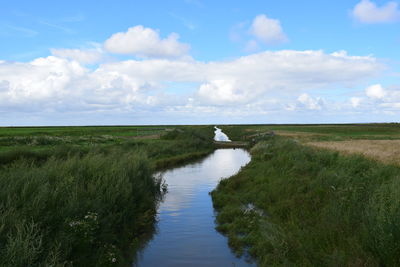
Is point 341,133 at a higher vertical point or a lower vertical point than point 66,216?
higher

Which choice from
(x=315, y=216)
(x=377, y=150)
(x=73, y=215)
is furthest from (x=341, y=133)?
(x=73, y=215)

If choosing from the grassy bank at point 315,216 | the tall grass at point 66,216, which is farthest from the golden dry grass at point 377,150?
the tall grass at point 66,216

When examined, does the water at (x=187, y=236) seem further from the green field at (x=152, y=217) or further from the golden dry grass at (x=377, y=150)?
the golden dry grass at (x=377, y=150)

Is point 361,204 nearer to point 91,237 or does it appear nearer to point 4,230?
point 91,237

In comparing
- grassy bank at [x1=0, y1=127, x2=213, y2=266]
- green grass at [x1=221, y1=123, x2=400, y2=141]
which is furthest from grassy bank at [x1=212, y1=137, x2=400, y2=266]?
green grass at [x1=221, y1=123, x2=400, y2=141]

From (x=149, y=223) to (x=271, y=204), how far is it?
5.78 metres

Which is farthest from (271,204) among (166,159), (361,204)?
(166,159)

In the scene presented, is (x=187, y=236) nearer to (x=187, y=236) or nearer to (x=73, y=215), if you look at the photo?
(x=187, y=236)

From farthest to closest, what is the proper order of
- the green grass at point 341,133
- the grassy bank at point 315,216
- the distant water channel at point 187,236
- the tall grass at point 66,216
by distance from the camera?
the green grass at point 341,133, the distant water channel at point 187,236, the grassy bank at point 315,216, the tall grass at point 66,216

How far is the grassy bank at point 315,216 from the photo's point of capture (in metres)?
7.69

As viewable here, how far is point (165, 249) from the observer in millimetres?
12172

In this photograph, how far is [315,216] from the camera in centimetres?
1166

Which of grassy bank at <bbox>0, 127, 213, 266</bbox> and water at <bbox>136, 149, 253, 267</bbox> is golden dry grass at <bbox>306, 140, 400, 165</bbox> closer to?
water at <bbox>136, 149, 253, 267</bbox>

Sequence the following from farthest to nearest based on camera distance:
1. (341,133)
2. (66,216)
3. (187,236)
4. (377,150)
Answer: (341,133), (377,150), (187,236), (66,216)
